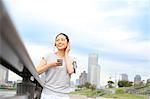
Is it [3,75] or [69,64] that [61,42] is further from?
[3,75]

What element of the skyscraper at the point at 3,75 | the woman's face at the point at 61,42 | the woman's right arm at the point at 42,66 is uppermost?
the woman's face at the point at 61,42

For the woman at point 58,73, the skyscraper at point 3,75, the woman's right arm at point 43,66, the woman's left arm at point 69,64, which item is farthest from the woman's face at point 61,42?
the skyscraper at point 3,75

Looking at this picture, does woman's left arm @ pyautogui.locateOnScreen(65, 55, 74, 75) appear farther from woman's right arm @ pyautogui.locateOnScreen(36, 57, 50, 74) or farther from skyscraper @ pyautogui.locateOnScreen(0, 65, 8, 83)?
skyscraper @ pyautogui.locateOnScreen(0, 65, 8, 83)

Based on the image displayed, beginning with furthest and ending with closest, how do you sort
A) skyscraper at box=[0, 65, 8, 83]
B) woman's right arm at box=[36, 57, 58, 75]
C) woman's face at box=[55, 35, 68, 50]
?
woman's face at box=[55, 35, 68, 50] < woman's right arm at box=[36, 57, 58, 75] < skyscraper at box=[0, 65, 8, 83]

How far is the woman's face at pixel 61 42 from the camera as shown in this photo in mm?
4031

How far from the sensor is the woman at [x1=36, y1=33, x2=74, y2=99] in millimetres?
3912

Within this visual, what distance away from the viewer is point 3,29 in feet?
3.46

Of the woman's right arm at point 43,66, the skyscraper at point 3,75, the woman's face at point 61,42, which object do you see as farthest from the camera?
the woman's face at point 61,42

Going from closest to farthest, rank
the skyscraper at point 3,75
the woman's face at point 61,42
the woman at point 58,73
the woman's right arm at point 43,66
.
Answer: the skyscraper at point 3,75 < the woman's right arm at point 43,66 < the woman at point 58,73 < the woman's face at point 61,42

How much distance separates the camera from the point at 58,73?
3.93 metres

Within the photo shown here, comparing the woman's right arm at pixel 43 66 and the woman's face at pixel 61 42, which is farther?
the woman's face at pixel 61 42

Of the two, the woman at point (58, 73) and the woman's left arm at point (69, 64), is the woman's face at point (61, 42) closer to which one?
the woman at point (58, 73)

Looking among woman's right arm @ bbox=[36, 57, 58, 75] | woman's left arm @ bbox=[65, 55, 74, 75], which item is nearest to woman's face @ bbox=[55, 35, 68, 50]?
woman's left arm @ bbox=[65, 55, 74, 75]

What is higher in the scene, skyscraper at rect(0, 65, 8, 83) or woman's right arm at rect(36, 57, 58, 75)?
woman's right arm at rect(36, 57, 58, 75)
